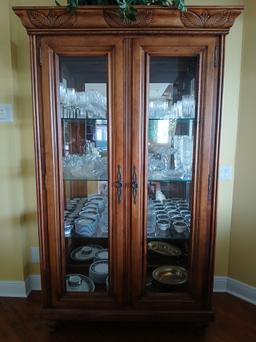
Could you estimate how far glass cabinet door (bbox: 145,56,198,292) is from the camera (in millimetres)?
1577

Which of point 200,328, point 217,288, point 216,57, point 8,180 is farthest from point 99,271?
point 216,57

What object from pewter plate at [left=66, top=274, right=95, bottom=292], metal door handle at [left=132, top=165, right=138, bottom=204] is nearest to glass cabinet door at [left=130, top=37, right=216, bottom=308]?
metal door handle at [left=132, top=165, right=138, bottom=204]

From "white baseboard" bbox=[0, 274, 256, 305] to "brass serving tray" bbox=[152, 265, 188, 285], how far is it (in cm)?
58

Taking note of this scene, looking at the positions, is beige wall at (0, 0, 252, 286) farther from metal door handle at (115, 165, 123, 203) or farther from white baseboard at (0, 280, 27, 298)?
metal door handle at (115, 165, 123, 203)

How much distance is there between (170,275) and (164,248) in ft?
0.67

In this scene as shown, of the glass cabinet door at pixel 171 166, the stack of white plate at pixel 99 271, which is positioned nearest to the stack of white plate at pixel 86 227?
the stack of white plate at pixel 99 271

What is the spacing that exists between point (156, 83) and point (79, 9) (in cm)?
57

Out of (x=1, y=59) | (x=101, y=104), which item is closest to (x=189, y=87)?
(x=101, y=104)

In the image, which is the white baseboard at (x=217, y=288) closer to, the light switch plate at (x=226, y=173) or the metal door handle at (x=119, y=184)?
the light switch plate at (x=226, y=173)

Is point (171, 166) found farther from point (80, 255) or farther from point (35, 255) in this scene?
point (35, 255)

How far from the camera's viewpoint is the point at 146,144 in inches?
61.4

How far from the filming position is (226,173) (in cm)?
210

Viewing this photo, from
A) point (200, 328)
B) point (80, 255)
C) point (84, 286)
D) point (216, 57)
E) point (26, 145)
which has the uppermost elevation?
point (216, 57)

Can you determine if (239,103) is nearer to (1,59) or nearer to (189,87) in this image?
(189,87)
